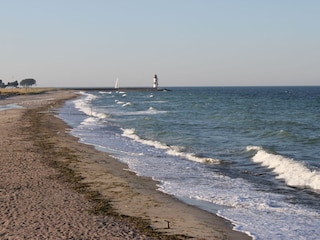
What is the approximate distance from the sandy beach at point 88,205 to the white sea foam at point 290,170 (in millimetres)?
5034

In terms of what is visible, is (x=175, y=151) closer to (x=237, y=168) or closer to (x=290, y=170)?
(x=237, y=168)

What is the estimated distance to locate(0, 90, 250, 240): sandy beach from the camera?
32.6 feet

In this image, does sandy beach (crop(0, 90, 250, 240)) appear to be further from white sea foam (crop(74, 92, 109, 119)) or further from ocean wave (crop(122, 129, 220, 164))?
white sea foam (crop(74, 92, 109, 119))

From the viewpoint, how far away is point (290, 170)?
680 inches

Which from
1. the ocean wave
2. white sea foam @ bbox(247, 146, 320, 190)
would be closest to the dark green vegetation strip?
the ocean wave

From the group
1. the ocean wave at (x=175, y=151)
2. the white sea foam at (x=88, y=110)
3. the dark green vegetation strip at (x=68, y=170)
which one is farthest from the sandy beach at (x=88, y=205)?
the white sea foam at (x=88, y=110)

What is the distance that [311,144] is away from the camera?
2541 cm

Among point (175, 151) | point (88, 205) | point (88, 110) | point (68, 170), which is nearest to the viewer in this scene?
point (88, 205)

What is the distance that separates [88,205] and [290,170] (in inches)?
340

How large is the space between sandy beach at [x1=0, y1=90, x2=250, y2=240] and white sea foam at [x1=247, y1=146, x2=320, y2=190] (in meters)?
5.03

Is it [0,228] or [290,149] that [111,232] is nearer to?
[0,228]

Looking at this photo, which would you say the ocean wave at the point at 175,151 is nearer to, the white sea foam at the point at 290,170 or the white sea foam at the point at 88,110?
the white sea foam at the point at 290,170

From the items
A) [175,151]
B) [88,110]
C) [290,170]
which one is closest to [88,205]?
[290,170]

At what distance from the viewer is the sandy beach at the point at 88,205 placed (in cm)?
995
